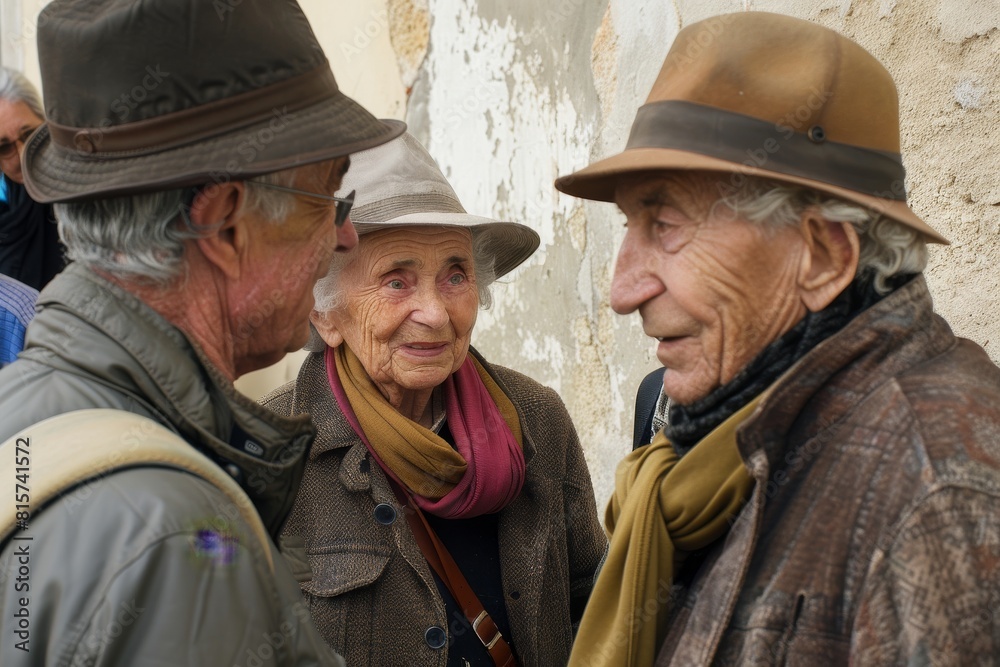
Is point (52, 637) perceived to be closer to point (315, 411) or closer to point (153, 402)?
point (153, 402)

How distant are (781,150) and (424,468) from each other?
3.92 feet

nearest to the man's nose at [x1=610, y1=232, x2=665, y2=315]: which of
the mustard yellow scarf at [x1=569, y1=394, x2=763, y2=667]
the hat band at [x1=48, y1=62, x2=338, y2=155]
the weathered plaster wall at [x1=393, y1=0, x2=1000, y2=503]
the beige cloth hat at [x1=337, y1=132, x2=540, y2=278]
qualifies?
the mustard yellow scarf at [x1=569, y1=394, x2=763, y2=667]

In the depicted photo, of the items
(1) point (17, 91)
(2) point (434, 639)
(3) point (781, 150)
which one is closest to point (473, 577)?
(2) point (434, 639)

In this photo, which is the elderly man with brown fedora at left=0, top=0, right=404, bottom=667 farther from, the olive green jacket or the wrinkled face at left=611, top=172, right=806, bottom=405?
the wrinkled face at left=611, top=172, right=806, bottom=405

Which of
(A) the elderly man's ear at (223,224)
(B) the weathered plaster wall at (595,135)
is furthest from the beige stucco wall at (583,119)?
(A) the elderly man's ear at (223,224)

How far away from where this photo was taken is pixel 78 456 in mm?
1167

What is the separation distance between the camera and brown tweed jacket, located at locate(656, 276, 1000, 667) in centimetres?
127

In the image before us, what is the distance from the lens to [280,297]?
1.58 meters

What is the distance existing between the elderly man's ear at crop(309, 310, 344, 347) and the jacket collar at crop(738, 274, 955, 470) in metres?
1.34

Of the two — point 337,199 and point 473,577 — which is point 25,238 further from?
point 337,199

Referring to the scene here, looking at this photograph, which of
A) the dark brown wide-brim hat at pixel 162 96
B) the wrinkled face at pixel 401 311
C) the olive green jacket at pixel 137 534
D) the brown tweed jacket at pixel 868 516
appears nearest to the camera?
the olive green jacket at pixel 137 534

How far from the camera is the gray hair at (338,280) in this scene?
253cm

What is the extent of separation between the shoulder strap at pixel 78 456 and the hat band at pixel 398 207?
4.01 ft

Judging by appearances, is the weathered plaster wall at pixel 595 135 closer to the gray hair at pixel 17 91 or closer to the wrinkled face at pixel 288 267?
the wrinkled face at pixel 288 267
